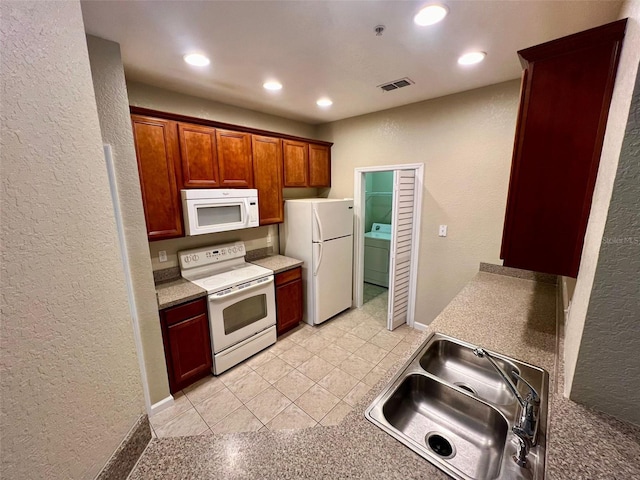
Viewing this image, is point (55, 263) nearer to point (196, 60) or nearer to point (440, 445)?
point (440, 445)

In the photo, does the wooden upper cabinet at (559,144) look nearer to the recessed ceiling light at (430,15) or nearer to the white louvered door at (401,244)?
the recessed ceiling light at (430,15)

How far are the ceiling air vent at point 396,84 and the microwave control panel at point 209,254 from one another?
2.10 meters

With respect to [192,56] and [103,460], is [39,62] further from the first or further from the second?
[192,56]

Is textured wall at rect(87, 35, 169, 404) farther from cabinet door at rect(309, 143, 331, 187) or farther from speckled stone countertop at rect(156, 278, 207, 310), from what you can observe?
cabinet door at rect(309, 143, 331, 187)

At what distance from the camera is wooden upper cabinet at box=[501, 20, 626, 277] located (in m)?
0.98

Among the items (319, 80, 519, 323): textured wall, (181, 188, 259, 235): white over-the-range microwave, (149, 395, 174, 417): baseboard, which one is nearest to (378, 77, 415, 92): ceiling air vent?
(319, 80, 519, 323): textured wall

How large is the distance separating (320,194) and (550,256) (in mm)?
3001

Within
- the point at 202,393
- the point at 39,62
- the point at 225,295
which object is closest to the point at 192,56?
the point at 39,62

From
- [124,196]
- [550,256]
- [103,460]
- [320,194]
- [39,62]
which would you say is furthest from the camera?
[320,194]

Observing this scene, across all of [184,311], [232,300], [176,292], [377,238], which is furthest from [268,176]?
[377,238]

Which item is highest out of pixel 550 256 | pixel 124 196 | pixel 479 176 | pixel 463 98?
pixel 463 98

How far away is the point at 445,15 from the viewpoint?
136 cm

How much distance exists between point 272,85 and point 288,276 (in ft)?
6.06

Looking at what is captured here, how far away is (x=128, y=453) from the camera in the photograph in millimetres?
729
